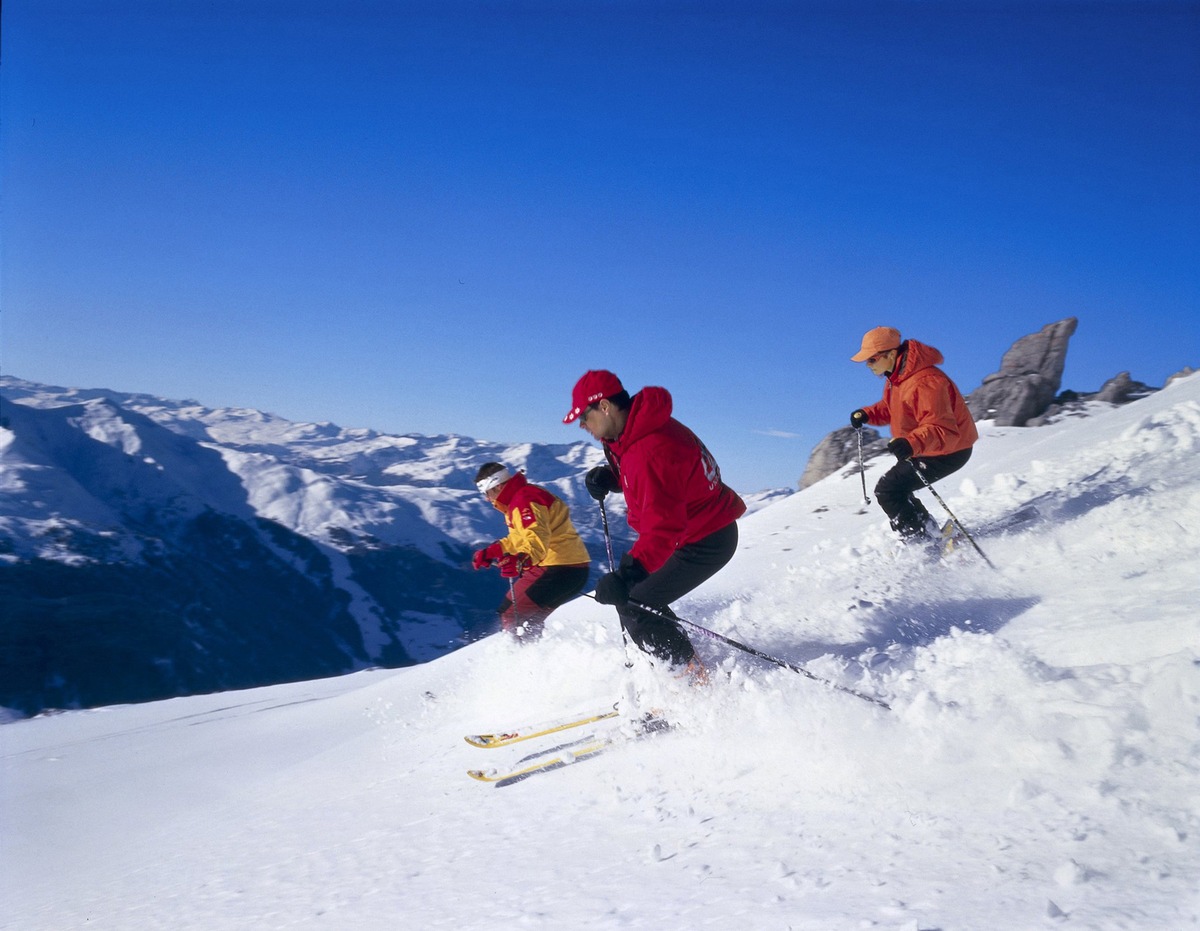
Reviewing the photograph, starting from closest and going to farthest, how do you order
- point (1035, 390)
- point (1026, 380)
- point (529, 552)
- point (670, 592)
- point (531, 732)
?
point (670, 592)
point (531, 732)
point (529, 552)
point (1035, 390)
point (1026, 380)

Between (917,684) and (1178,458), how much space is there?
5.88 metres

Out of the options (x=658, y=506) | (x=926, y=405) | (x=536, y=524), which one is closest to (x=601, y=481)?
(x=658, y=506)

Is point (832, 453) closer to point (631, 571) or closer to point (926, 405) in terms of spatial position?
point (926, 405)

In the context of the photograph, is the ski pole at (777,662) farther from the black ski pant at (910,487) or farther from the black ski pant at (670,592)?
the black ski pant at (910,487)

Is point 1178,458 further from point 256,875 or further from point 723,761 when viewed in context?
point 256,875

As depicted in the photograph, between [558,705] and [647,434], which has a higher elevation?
[647,434]

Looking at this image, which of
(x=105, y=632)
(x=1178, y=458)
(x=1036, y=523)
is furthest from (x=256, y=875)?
(x=105, y=632)

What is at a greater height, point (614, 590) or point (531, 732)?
point (614, 590)

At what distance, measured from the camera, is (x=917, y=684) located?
4.29m

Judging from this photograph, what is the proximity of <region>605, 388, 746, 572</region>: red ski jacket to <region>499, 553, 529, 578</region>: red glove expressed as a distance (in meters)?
3.22

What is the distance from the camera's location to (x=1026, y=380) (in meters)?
18.7

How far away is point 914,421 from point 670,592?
13.8 feet

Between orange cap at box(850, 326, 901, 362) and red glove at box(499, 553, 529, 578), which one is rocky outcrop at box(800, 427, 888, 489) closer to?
orange cap at box(850, 326, 901, 362)

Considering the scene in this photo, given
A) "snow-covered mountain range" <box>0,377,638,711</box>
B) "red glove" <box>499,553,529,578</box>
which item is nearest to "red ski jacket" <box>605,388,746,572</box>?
"red glove" <box>499,553,529,578</box>
